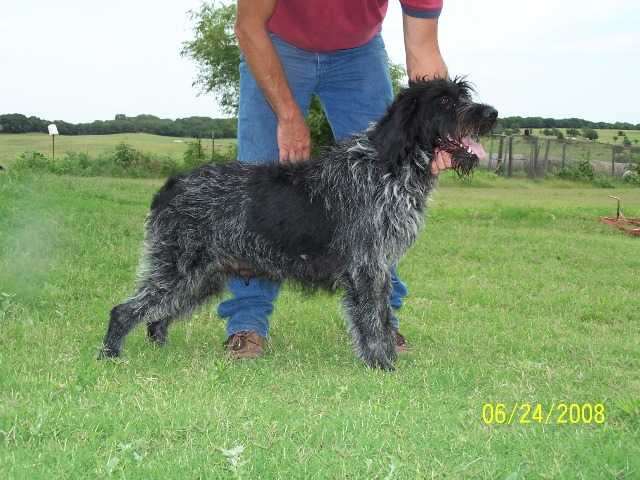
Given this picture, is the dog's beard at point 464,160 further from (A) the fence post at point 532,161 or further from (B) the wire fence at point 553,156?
(A) the fence post at point 532,161

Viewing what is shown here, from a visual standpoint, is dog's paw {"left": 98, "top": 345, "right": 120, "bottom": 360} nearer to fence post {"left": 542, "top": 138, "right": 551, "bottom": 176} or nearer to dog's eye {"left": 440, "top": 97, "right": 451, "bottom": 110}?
dog's eye {"left": 440, "top": 97, "right": 451, "bottom": 110}

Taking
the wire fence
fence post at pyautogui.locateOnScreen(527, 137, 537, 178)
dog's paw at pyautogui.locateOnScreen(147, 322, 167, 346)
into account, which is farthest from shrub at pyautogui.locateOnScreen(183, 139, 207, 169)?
dog's paw at pyautogui.locateOnScreen(147, 322, 167, 346)

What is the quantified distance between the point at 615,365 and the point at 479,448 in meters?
2.90

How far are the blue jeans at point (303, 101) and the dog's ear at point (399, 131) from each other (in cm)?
95

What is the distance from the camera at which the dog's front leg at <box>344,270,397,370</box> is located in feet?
20.3

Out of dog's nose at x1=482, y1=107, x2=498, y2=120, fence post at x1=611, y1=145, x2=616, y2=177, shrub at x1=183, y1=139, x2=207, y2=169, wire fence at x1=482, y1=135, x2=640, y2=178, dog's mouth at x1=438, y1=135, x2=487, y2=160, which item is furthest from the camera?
shrub at x1=183, y1=139, x2=207, y2=169

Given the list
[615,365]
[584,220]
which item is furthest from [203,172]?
[584,220]

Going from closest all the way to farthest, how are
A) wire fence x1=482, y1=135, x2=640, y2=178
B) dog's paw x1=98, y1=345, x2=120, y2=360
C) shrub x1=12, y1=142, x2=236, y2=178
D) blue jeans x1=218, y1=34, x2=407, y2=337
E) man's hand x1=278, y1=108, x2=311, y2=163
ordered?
dog's paw x1=98, y1=345, x2=120, y2=360, man's hand x1=278, y1=108, x2=311, y2=163, blue jeans x1=218, y1=34, x2=407, y2=337, shrub x1=12, y1=142, x2=236, y2=178, wire fence x1=482, y1=135, x2=640, y2=178

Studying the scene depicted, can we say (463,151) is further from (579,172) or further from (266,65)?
(579,172)

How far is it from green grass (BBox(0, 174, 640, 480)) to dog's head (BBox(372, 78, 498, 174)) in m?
1.70

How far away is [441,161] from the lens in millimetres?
6070

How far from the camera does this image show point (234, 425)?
15.0 ft

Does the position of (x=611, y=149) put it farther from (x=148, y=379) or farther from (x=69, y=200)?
(x=148, y=379)

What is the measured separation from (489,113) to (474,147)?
33cm
